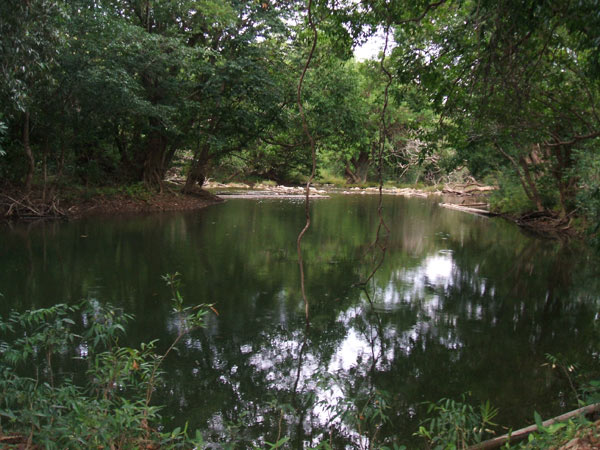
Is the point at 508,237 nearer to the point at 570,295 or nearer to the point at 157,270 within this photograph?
the point at 570,295

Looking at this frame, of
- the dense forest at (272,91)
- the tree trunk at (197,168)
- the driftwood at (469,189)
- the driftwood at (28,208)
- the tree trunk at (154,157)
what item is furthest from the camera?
the driftwood at (469,189)

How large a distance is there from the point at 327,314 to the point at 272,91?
12556 mm

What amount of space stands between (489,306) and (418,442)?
3887 millimetres

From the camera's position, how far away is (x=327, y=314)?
650 centimetres

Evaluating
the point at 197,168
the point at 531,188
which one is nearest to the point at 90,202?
the point at 197,168

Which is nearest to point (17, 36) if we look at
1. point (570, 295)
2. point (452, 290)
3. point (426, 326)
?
point (426, 326)

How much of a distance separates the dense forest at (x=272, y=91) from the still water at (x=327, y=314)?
87.3 inches

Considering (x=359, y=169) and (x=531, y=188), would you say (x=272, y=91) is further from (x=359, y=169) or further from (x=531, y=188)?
(x=359, y=169)

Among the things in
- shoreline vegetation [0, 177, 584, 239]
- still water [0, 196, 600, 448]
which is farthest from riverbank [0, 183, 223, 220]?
still water [0, 196, 600, 448]

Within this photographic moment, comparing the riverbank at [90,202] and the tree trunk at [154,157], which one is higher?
the tree trunk at [154,157]

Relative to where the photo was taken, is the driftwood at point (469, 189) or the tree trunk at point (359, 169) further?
Result: the tree trunk at point (359, 169)

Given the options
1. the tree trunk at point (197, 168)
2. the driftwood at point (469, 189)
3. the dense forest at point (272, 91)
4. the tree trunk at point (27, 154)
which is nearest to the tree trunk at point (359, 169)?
the driftwood at point (469, 189)

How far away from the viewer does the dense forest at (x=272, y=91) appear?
270 inches

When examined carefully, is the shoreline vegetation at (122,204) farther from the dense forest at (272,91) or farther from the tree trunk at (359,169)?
the tree trunk at (359,169)
